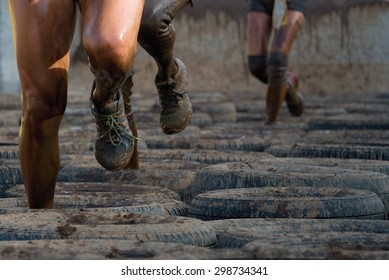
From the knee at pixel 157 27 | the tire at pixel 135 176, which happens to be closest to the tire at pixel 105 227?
the knee at pixel 157 27

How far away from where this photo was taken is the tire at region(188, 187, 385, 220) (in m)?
4.11

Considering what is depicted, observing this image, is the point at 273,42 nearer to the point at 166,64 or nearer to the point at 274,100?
the point at 274,100

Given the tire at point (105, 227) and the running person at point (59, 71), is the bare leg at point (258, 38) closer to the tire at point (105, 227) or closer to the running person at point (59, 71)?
the running person at point (59, 71)

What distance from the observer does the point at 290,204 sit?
4.12 meters

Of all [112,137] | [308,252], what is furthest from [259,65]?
[308,252]

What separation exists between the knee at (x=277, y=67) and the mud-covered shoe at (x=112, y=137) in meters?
4.80

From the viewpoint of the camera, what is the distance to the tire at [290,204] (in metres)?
4.11

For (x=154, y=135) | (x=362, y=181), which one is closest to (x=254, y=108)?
(x=154, y=135)

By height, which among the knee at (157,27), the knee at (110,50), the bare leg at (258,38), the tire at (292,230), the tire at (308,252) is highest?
the bare leg at (258,38)

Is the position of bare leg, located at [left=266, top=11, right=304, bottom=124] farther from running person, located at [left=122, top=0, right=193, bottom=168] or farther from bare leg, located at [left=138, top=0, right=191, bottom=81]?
bare leg, located at [left=138, top=0, right=191, bottom=81]

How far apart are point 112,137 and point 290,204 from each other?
0.70 meters
